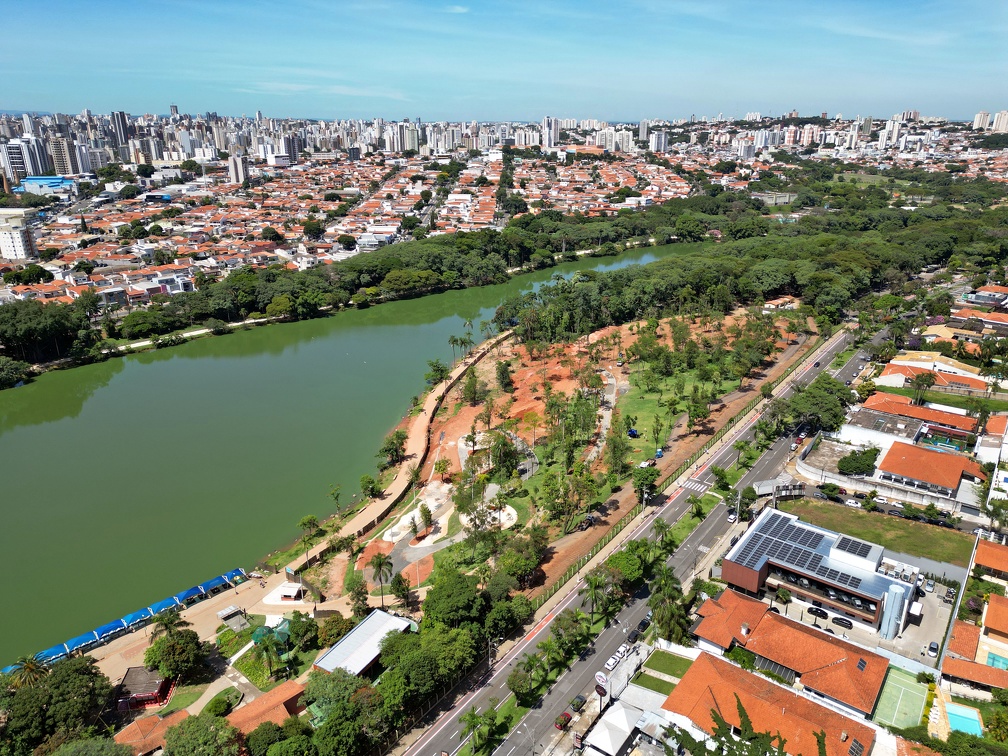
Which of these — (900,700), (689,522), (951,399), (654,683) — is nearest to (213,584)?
(654,683)

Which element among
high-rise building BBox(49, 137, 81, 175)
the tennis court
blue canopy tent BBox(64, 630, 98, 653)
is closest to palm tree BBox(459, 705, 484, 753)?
the tennis court

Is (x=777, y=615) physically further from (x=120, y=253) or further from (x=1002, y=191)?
(x=1002, y=191)

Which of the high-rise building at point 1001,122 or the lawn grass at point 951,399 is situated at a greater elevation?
the high-rise building at point 1001,122

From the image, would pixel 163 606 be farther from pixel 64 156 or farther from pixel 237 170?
pixel 64 156

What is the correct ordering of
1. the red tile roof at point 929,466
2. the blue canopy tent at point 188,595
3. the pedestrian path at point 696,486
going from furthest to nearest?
the pedestrian path at point 696,486 < the red tile roof at point 929,466 < the blue canopy tent at point 188,595

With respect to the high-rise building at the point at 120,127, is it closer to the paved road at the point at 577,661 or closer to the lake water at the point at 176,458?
the lake water at the point at 176,458

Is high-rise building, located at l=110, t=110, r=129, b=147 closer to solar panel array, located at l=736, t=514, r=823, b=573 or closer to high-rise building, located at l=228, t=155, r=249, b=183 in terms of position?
high-rise building, located at l=228, t=155, r=249, b=183

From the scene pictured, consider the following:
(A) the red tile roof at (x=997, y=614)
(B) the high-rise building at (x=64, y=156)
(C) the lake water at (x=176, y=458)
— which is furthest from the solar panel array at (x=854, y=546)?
(B) the high-rise building at (x=64, y=156)
